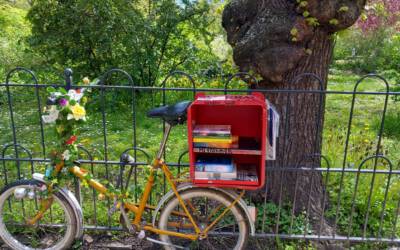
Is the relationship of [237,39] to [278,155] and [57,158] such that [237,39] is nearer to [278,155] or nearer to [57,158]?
Answer: [278,155]

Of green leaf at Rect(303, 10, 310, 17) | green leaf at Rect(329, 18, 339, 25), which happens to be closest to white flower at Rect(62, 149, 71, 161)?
green leaf at Rect(303, 10, 310, 17)

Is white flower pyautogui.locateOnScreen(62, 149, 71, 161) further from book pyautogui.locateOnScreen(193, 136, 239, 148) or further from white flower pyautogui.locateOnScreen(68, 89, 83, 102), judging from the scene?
book pyautogui.locateOnScreen(193, 136, 239, 148)

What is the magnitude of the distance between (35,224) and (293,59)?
2309 millimetres

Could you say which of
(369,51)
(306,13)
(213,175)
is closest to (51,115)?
(213,175)

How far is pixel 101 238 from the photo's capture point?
320 cm

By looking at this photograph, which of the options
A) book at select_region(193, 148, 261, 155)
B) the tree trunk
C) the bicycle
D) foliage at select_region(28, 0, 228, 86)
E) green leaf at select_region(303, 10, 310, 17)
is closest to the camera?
book at select_region(193, 148, 261, 155)

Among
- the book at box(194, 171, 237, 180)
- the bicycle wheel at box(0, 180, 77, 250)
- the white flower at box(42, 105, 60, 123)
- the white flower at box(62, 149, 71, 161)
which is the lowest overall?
the bicycle wheel at box(0, 180, 77, 250)

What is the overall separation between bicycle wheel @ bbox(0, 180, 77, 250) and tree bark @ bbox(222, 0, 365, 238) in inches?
63.2

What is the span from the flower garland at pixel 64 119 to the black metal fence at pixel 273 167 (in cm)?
19

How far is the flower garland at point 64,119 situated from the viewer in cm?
256

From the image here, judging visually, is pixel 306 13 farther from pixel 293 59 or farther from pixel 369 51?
pixel 369 51

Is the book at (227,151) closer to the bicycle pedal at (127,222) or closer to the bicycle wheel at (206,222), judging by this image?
the bicycle wheel at (206,222)

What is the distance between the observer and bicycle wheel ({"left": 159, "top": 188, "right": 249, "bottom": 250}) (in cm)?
267

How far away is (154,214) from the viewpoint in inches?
108
